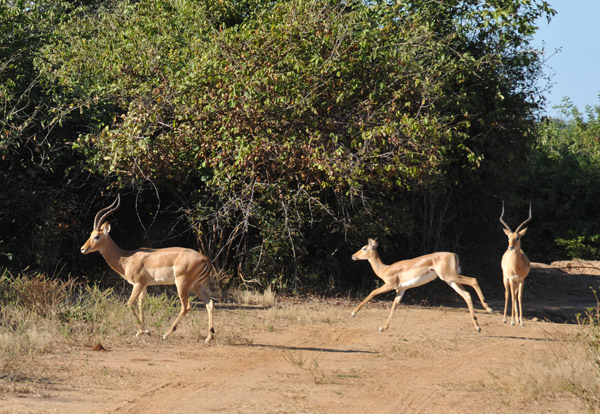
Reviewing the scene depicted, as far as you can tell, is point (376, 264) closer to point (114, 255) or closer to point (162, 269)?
point (162, 269)

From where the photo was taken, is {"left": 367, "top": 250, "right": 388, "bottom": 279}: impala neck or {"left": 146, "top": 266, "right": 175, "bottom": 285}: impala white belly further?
{"left": 367, "top": 250, "right": 388, "bottom": 279}: impala neck

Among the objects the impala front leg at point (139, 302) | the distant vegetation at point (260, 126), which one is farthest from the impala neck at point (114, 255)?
the distant vegetation at point (260, 126)

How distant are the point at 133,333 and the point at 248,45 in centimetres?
568

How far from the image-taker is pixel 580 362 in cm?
819

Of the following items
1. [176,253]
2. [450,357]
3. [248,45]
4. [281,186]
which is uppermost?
[248,45]

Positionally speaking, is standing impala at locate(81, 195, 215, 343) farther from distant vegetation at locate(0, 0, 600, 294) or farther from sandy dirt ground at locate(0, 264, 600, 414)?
distant vegetation at locate(0, 0, 600, 294)

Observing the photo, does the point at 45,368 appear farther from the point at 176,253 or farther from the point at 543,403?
the point at 543,403

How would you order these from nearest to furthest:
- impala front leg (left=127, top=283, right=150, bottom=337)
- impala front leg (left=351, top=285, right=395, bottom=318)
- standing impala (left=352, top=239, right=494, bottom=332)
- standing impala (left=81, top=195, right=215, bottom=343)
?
standing impala (left=81, top=195, right=215, bottom=343)
impala front leg (left=127, top=283, right=150, bottom=337)
impala front leg (left=351, top=285, right=395, bottom=318)
standing impala (left=352, top=239, right=494, bottom=332)

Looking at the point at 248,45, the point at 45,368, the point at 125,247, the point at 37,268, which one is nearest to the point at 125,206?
the point at 125,247

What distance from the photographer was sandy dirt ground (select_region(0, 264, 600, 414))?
7105 millimetres

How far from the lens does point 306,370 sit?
8.70 meters

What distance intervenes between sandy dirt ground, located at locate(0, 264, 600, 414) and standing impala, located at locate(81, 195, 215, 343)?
517 mm

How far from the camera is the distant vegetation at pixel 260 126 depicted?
13.4 meters

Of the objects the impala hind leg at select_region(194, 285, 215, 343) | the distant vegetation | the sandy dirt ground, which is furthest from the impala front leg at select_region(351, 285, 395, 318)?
the impala hind leg at select_region(194, 285, 215, 343)
